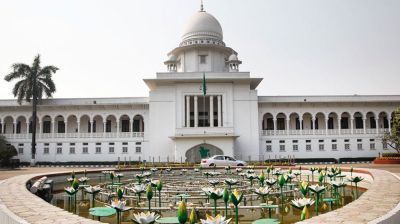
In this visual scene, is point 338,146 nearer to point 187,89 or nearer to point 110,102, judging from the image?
point 187,89

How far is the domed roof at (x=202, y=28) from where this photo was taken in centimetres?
4381

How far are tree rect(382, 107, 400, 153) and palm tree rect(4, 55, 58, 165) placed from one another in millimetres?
32173

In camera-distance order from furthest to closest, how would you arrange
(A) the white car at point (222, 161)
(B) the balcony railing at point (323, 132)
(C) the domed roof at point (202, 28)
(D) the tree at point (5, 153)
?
(C) the domed roof at point (202, 28)
(B) the balcony railing at point (323, 132)
(D) the tree at point (5, 153)
(A) the white car at point (222, 161)

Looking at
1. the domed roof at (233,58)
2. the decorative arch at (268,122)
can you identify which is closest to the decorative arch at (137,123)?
the domed roof at (233,58)

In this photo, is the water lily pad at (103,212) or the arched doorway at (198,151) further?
the arched doorway at (198,151)

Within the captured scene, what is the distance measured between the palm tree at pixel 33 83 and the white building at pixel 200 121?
7.95ft

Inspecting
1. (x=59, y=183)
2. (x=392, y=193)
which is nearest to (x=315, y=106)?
(x=59, y=183)

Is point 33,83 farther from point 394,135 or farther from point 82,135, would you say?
point 394,135

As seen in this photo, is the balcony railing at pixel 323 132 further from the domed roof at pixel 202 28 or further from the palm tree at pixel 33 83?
the palm tree at pixel 33 83

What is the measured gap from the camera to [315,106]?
40.7m

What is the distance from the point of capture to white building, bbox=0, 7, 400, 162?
3794 centimetres

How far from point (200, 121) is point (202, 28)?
35.4 feet

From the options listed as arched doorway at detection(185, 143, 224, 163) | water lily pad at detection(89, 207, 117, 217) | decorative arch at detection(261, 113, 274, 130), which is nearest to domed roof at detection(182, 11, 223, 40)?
decorative arch at detection(261, 113, 274, 130)

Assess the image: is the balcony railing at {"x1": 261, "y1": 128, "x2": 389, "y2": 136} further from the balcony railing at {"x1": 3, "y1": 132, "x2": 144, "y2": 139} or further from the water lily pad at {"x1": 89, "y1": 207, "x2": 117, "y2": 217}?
the water lily pad at {"x1": 89, "y1": 207, "x2": 117, "y2": 217}
